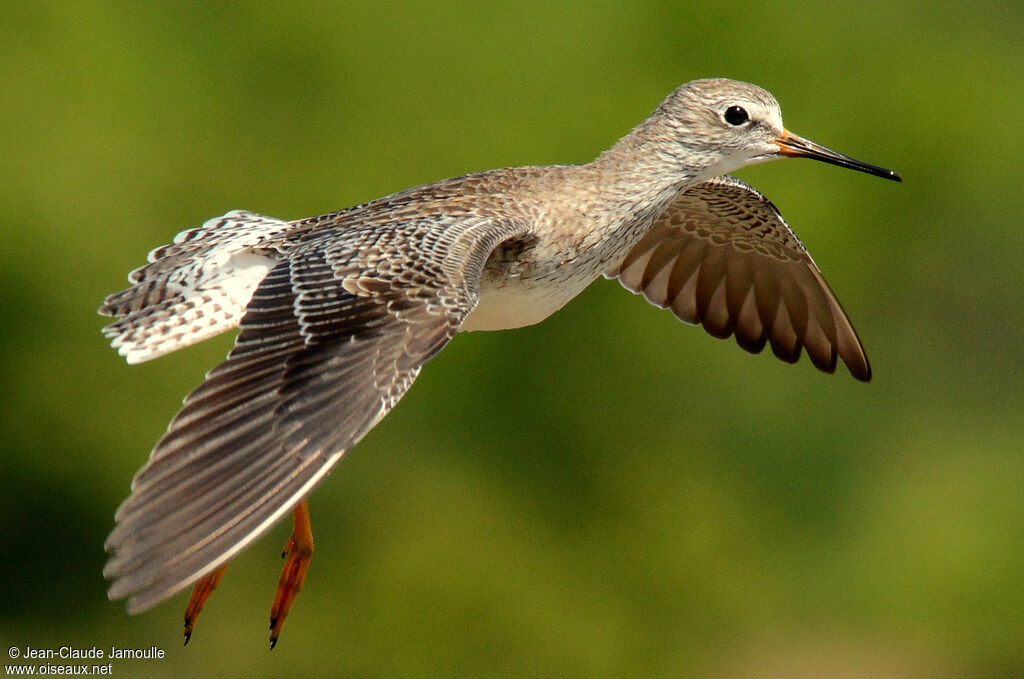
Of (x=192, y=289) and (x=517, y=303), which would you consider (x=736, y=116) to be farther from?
(x=192, y=289)

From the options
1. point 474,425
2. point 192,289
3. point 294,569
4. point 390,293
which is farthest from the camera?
point 474,425

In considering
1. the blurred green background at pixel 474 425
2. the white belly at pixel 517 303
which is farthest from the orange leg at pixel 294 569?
the blurred green background at pixel 474 425

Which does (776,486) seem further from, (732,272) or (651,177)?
(651,177)

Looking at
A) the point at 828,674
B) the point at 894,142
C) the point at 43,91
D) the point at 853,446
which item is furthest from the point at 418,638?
the point at 894,142

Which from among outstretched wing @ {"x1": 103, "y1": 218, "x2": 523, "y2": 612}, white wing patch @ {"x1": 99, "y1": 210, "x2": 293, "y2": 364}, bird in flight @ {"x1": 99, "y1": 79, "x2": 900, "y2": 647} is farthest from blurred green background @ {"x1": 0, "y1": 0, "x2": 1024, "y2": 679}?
outstretched wing @ {"x1": 103, "y1": 218, "x2": 523, "y2": 612}

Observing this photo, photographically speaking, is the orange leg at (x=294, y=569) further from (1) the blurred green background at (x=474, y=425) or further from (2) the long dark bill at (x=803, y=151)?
(1) the blurred green background at (x=474, y=425)

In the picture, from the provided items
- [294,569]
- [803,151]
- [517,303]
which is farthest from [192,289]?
[803,151]
